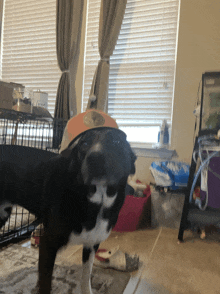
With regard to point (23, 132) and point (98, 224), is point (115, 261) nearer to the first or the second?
point (98, 224)

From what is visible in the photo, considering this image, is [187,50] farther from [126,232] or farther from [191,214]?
[126,232]

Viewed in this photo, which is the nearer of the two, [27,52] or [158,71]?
[158,71]

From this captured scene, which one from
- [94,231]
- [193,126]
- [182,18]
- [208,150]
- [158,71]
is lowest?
[94,231]

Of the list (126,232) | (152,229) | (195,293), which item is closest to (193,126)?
(152,229)

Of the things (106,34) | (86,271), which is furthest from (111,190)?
(106,34)

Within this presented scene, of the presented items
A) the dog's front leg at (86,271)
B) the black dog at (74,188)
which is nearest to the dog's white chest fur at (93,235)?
the black dog at (74,188)

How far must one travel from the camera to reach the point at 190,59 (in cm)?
191

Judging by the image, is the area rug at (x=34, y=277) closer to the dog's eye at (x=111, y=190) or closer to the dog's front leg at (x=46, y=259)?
the dog's front leg at (x=46, y=259)

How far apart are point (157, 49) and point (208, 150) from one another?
3.87ft

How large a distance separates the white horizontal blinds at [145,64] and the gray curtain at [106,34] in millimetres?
100

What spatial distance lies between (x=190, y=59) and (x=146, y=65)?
0.39 meters

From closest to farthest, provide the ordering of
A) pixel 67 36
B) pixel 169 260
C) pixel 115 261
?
pixel 115 261 < pixel 169 260 < pixel 67 36

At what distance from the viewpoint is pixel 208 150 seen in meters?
1.35

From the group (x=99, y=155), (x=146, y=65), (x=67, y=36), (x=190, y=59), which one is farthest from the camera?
(x=67, y=36)
